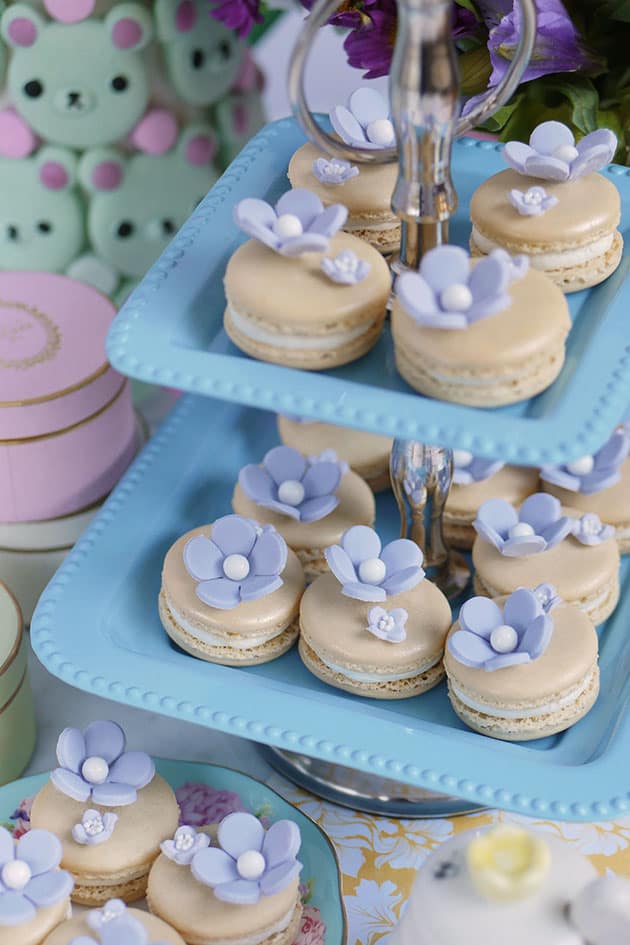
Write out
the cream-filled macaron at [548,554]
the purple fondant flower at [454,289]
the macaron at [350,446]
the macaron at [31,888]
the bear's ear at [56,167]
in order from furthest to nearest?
1. the bear's ear at [56,167]
2. the macaron at [350,446]
3. the cream-filled macaron at [548,554]
4. the macaron at [31,888]
5. the purple fondant flower at [454,289]

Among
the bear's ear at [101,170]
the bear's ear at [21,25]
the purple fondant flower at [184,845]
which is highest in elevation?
the bear's ear at [21,25]

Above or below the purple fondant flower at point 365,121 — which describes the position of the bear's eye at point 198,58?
below

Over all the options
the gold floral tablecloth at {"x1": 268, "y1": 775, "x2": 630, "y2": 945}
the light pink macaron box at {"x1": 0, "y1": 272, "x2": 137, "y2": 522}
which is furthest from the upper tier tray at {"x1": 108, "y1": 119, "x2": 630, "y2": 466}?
the gold floral tablecloth at {"x1": 268, "y1": 775, "x2": 630, "y2": 945}

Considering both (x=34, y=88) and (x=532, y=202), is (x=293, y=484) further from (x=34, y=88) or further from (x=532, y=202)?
(x=34, y=88)

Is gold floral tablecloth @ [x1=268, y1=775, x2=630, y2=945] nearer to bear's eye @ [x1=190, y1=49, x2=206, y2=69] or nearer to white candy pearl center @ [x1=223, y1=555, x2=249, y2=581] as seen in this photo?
white candy pearl center @ [x1=223, y1=555, x2=249, y2=581]

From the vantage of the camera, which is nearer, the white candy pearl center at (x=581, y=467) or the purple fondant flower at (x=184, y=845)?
the purple fondant flower at (x=184, y=845)

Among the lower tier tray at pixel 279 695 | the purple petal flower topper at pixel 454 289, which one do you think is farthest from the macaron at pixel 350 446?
the purple petal flower topper at pixel 454 289

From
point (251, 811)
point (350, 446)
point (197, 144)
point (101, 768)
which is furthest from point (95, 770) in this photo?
point (197, 144)

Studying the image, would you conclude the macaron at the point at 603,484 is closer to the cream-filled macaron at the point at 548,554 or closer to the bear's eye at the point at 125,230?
the cream-filled macaron at the point at 548,554
